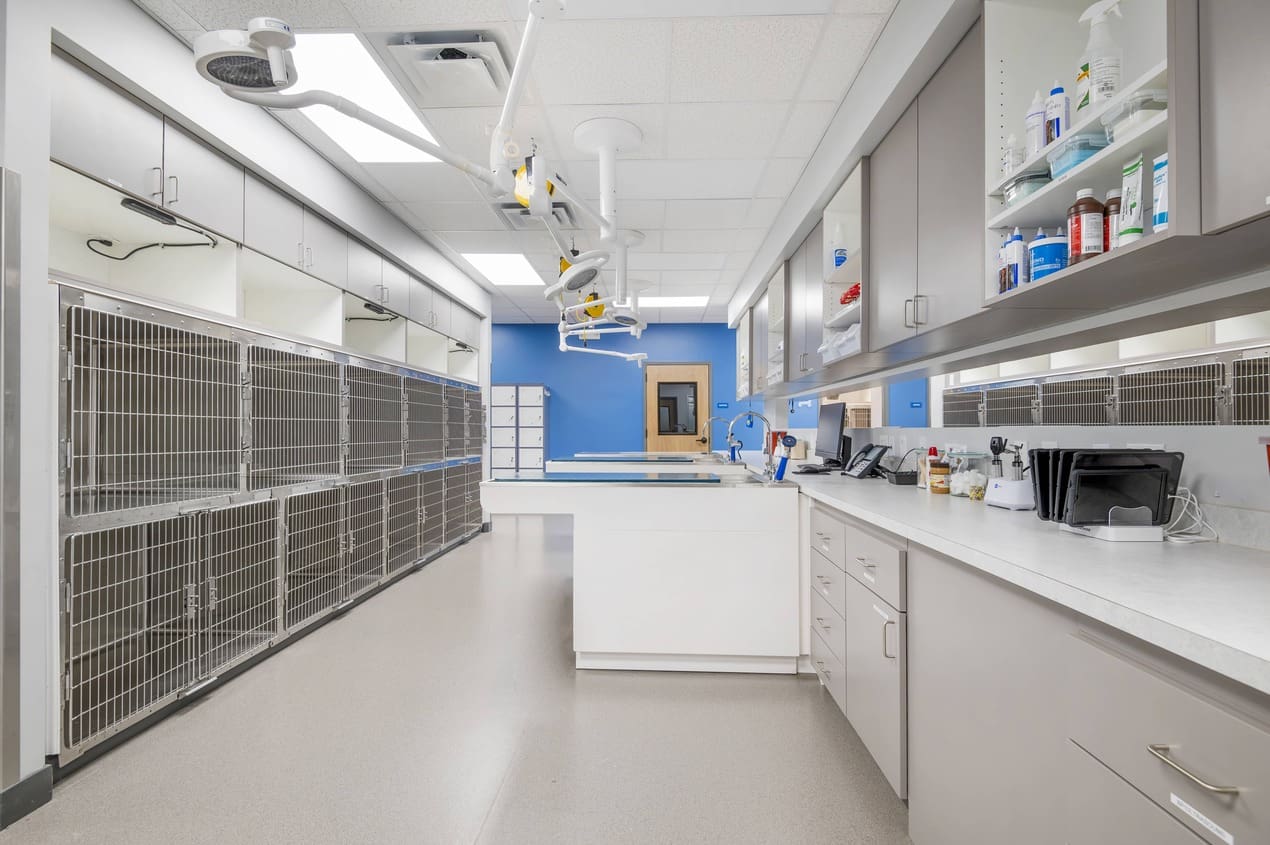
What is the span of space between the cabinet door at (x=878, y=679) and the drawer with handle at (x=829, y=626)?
64 millimetres

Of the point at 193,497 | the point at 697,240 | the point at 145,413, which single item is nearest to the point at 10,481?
the point at 145,413

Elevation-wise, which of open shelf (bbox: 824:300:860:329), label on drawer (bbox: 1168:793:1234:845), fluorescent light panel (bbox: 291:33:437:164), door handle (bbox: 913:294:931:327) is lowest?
label on drawer (bbox: 1168:793:1234:845)

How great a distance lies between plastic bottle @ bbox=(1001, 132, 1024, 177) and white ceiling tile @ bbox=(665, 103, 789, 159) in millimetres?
1513

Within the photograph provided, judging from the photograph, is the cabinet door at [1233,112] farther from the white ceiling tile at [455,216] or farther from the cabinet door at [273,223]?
the white ceiling tile at [455,216]

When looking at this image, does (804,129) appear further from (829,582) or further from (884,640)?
(884,640)

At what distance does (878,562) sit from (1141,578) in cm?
80

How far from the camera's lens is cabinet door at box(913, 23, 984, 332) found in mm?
1711

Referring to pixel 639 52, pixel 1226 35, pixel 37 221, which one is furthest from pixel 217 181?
pixel 1226 35

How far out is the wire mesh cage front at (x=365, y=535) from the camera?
382cm

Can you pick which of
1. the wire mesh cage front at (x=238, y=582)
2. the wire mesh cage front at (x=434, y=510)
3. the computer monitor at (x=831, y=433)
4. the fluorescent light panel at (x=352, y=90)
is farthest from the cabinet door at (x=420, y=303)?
the computer monitor at (x=831, y=433)

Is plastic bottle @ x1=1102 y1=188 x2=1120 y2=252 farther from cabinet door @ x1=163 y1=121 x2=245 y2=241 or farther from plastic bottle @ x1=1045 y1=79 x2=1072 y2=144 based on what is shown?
cabinet door @ x1=163 y1=121 x2=245 y2=241

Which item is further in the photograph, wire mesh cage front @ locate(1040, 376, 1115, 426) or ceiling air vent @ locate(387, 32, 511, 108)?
ceiling air vent @ locate(387, 32, 511, 108)

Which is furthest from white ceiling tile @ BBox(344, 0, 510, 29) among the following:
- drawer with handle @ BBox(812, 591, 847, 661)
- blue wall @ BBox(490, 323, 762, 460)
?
blue wall @ BBox(490, 323, 762, 460)

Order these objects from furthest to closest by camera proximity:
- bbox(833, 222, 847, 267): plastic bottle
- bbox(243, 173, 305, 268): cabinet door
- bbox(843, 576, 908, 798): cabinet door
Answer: bbox(833, 222, 847, 267): plastic bottle
bbox(243, 173, 305, 268): cabinet door
bbox(843, 576, 908, 798): cabinet door
